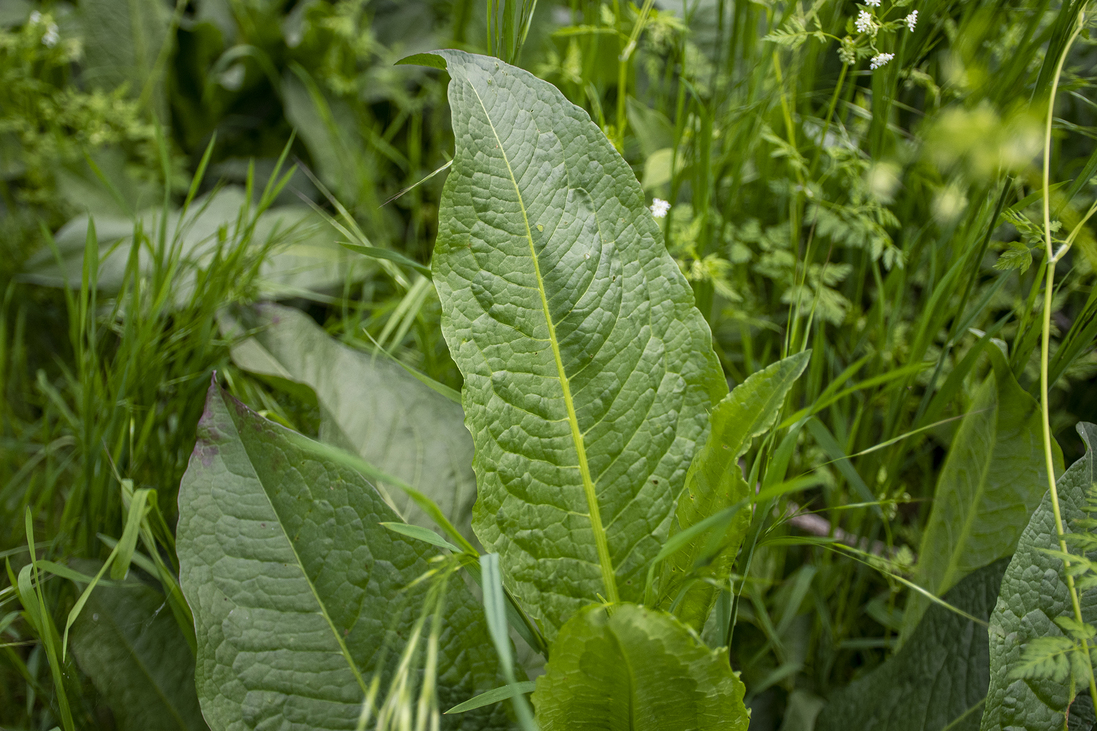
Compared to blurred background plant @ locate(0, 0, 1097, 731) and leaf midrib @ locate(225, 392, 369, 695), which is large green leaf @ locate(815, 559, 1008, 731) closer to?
blurred background plant @ locate(0, 0, 1097, 731)

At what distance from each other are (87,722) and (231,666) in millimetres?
340

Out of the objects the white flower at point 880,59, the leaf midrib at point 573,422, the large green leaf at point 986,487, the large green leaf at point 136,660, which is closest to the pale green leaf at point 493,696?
the leaf midrib at point 573,422

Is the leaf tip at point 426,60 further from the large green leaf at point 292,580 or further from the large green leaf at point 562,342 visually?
the large green leaf at point 292,580

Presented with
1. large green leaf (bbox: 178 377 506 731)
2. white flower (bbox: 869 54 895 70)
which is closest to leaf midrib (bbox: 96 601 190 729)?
large green leaf (bbox: 178 377 506 731)

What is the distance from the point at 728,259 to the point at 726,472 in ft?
1.98

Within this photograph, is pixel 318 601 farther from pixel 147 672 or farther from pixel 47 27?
pixel 47 27

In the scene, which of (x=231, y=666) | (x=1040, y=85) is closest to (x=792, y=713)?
(x=231, y=666)

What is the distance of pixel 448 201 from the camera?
2.41 feet

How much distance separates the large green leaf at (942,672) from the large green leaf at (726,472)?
0.33 m

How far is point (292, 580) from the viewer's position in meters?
0.74

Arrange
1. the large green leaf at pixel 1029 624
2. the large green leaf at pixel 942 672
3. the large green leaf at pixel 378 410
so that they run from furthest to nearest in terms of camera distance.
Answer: the large green leaf at pixel 378 410 < the large green leaf at pixel 942 672 < the large green leaf at pixel 1029 624

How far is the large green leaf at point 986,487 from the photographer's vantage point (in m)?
0.82

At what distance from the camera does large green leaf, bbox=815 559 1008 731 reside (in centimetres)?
80

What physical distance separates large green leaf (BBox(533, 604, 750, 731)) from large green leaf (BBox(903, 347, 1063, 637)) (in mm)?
424
